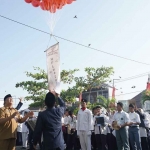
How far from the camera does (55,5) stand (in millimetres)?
7863

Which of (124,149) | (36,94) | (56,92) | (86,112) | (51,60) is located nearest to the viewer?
(56,92)

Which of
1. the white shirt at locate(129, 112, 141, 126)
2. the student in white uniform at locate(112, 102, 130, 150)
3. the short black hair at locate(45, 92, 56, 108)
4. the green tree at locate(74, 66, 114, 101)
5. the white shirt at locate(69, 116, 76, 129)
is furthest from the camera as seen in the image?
the green tree at locate(74, 66, 114, 101)

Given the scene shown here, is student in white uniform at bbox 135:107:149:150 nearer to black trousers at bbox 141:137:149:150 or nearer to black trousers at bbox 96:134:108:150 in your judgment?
black trousers at bbox 141:137:149:150

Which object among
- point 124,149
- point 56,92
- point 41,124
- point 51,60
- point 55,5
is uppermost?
point 55,5

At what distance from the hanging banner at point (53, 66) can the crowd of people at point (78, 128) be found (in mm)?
740

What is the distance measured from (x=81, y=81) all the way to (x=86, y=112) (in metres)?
19.3

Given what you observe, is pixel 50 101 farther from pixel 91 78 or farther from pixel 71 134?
pixel 91 78

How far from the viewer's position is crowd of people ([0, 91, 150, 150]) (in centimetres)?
492

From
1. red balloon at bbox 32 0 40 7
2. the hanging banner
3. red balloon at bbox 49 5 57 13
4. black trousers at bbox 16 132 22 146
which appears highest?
red balloon at bbox 32 0 40 7

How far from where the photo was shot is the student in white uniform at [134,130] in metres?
9.18

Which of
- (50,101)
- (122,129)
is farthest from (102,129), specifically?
(50,101)

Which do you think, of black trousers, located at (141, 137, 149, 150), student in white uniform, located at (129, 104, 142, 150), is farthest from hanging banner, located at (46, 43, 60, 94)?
black trousers, located at (141, 137, 149, 150)

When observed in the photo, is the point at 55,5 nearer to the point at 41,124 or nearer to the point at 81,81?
the point at 41,124

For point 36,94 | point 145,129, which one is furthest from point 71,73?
point 145,129
